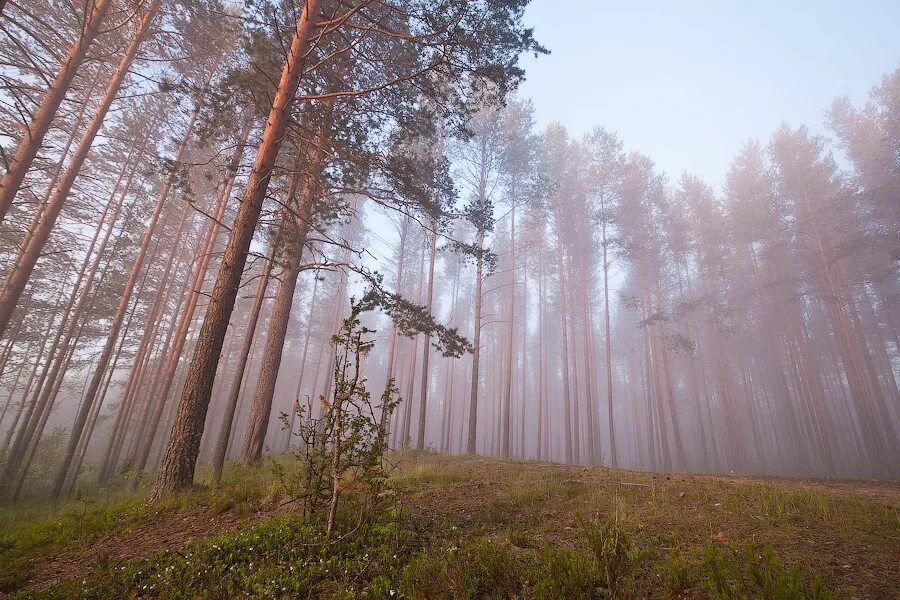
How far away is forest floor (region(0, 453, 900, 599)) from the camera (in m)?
2.62

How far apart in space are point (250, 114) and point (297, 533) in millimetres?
12755

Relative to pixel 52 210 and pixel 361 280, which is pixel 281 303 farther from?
pixel 52 210

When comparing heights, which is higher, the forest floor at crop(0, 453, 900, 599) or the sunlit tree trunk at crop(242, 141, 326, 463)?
the sunlit tree trunk at crop(242, 141, 326, 463)

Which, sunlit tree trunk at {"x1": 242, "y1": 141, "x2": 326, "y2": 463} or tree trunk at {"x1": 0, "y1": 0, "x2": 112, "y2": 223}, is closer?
tree trunk at {"x1": 0, "y1": 0, "x2": 112, "y2": 223}

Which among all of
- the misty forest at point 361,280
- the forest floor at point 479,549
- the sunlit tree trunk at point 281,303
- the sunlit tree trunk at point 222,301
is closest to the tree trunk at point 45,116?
the misty forest at point 361,280

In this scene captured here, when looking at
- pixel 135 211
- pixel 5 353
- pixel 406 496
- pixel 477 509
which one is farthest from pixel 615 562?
pixel 5 353

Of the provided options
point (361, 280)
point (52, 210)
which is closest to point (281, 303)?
point (361, 280)

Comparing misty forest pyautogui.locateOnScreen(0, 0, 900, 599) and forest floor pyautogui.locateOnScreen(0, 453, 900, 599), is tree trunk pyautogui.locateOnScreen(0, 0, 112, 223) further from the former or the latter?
forest floor pyautogui.locateOnScreen(0, 453, 900, 599)

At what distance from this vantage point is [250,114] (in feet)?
38.1

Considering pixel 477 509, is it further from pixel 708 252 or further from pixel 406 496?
pixel 708 252

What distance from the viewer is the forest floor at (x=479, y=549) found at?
262cm

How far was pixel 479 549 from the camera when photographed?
3115mm

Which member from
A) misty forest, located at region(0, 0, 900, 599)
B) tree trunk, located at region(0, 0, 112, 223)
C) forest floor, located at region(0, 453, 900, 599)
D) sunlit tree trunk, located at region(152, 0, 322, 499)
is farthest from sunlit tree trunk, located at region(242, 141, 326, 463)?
tree trunk, located at region(0, 0, 112, 223)

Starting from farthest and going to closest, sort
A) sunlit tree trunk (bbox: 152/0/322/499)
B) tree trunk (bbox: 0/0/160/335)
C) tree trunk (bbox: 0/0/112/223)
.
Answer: tree trunk (bbox: 0/0/160/335) < tree trunk (bbox: 0/0/112/223) < sunlit tree trunk (bbox: 152/0/322/499)
